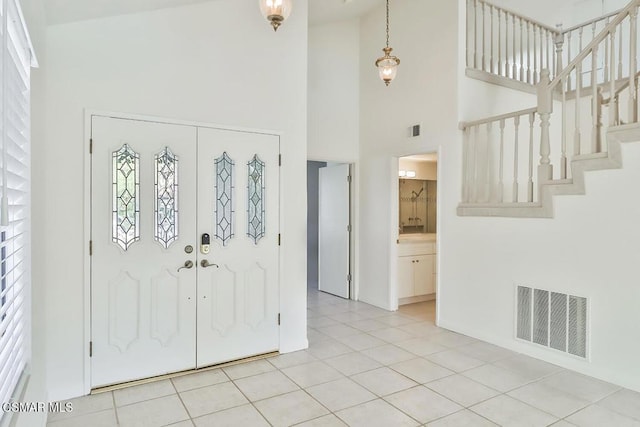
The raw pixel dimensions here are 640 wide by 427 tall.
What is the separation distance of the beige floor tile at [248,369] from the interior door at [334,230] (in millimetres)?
2671

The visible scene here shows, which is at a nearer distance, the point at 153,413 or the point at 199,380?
the point at 153,413

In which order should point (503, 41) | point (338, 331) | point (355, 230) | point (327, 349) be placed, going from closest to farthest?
point (327, 349) → point (338, 331) → point (503, 41) → point (355, 230)

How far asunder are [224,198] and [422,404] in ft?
7.45

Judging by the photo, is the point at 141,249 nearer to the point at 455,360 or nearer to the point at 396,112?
the point at 455,360

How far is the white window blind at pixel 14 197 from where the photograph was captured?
1364 mm

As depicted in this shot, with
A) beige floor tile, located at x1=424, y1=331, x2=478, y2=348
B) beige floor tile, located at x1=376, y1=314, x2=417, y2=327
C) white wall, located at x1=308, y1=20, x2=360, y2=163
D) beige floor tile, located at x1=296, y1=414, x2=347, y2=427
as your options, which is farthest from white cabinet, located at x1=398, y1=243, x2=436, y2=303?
beige floor tile, located at x1=296, y1=414, x2=347, y2=427

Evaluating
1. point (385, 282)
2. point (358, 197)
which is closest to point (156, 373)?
point (385, 282)

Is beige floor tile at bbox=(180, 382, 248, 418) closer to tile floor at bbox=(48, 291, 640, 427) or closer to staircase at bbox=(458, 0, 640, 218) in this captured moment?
tile floor at bbox=(48, 291, 640, 427)

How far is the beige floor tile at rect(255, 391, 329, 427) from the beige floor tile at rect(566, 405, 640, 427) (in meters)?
1.67

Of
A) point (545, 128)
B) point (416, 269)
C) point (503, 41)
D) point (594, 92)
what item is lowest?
point (416, 269)

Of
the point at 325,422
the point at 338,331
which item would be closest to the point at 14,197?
the point at 325,422

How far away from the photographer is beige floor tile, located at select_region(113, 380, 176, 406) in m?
2.83

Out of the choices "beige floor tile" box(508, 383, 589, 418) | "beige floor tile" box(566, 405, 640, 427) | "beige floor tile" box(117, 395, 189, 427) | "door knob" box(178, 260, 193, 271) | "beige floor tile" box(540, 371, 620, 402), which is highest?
"door knob" box(178, 260, 193, 271)

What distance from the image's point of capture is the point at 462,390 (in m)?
2.99
